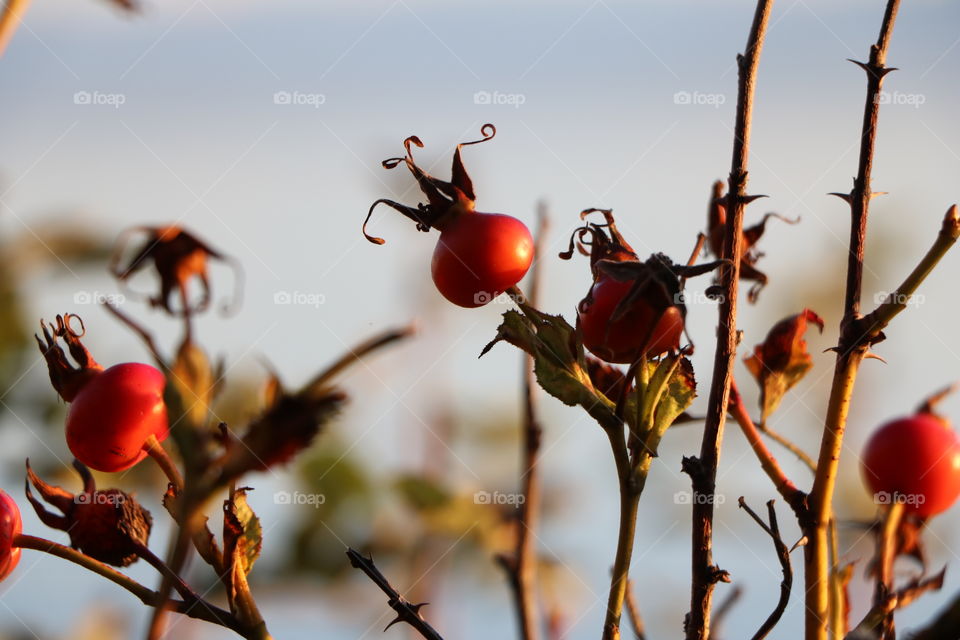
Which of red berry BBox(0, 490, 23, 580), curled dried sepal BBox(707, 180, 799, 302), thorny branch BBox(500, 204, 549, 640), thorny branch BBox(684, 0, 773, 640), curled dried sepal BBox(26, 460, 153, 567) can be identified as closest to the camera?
thorny branch BBox(684, 0, 773, 640)

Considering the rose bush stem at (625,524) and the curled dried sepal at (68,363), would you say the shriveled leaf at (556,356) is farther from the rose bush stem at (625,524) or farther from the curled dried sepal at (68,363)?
the curled dried sepal at (68,363)

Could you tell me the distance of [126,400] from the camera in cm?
90

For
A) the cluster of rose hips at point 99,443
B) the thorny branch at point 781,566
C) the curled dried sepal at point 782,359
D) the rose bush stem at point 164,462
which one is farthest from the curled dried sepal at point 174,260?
the curled dried sepal at point 782,359

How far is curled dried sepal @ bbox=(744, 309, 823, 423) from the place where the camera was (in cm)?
99

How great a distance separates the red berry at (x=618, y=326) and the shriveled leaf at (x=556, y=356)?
0.12 ft

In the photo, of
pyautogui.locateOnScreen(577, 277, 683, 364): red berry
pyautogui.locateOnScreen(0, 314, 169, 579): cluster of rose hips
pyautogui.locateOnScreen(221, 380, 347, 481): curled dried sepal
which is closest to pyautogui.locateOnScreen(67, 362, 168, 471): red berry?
pyautogui.locateOnScreen(0, 314, 169, 579): cluster of rose hips

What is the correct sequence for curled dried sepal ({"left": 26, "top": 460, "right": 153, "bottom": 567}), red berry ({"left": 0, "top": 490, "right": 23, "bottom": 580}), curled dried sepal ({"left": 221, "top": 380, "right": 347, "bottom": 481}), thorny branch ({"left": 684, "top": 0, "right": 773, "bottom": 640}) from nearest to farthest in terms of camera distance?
1. curled dried sepal ({"left": 221, "top": 380, "right": 347, "bottom": 481})
2. thorny branch ({"left": 684, "top": 0, "right": 773, "bottom": 640})
3. curled dried sepal ({"left": 26, "top": 460, "right": 153, "bottom": 567})
4. red berry ({"left": 0, "top": 490, "right": 23, "bottom": 580})

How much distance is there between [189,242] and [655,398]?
38cm

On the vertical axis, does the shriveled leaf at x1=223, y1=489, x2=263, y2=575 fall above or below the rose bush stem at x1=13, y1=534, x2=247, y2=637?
above

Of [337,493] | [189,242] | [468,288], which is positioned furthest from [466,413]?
[189,242]

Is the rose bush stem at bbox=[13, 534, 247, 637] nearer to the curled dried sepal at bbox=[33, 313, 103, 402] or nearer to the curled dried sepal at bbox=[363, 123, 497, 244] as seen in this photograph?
the curled dried sepal at bbox=[33, 313, 103, 402]

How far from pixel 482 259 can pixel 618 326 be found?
0.63ft

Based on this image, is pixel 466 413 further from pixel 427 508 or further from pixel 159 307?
pixel 159 307

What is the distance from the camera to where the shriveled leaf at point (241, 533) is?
0.79 m
